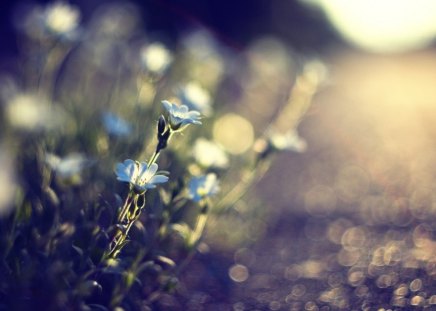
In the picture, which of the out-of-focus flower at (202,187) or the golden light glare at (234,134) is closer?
the out-of-focus flower at (202,187)

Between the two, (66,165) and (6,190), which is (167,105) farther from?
(6,190)

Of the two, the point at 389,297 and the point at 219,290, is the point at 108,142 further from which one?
the point at 389,297

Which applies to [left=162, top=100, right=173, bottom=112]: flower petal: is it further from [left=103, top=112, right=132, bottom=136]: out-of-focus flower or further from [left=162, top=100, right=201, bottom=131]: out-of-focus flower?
[left=103, top=112, right=132, bottom=136]: out-of-focus flower

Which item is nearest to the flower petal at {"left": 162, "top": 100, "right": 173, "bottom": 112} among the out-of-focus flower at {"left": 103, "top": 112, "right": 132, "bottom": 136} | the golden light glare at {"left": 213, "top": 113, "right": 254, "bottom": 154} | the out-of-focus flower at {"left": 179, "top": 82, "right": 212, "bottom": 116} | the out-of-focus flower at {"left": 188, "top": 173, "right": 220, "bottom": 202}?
the out-of-focus flower at {"left": 188, "top": 173, "right": 220, "bottom": 202}

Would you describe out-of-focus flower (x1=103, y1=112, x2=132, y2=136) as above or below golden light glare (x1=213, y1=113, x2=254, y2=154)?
below

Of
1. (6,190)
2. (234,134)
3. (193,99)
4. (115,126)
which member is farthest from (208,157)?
(234,134)

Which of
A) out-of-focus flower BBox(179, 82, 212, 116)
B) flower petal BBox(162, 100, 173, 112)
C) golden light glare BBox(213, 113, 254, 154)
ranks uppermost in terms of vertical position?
golden light glare BBox(213, 113, 254, 154)

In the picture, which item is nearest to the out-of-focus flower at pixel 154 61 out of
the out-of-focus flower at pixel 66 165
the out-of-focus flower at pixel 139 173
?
the out-of-focus flower at pixel 66 165

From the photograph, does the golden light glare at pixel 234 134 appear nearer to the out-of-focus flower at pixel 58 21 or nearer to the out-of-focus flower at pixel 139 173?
the out-of-focus flower at pixel 58 21
